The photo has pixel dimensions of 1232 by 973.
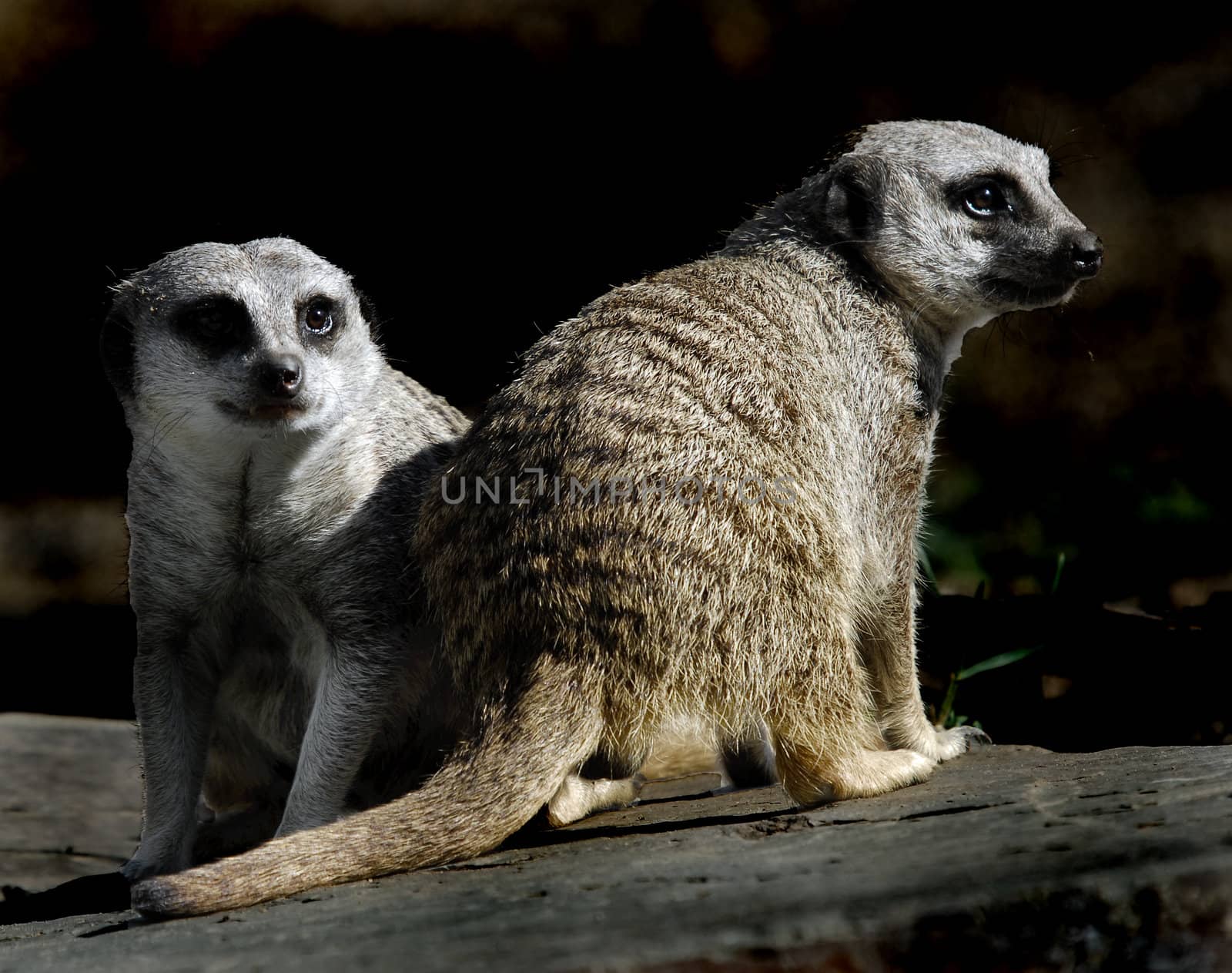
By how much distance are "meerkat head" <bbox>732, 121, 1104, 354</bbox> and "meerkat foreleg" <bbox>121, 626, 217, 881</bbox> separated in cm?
175

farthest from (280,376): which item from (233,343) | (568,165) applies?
(568,165)

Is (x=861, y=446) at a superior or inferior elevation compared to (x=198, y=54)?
inferior

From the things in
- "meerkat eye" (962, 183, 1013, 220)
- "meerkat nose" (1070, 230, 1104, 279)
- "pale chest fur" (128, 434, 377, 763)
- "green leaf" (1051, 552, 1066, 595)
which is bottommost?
"green leaf" (1051, 552, 1066, 595)

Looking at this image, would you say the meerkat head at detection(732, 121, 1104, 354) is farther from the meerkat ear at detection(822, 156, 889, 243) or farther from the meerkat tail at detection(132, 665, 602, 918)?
the meerkat tail at detection(132, 665, 602, 918)

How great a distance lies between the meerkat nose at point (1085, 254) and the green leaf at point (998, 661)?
122 cm

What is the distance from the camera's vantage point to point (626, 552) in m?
2.34

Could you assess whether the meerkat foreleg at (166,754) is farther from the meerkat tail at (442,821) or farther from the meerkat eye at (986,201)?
the meerkat eye at (986,201)

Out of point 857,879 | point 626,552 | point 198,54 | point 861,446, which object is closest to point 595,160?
point 198,54

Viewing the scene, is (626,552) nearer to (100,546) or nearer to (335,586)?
(335,586)

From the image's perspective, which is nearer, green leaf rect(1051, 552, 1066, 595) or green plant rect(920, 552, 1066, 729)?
green plant rect(920, 552, 1066, 729)

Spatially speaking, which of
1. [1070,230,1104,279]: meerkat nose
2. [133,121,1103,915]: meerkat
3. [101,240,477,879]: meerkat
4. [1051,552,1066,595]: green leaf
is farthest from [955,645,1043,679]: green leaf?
[101,240,477,879]: meerkat

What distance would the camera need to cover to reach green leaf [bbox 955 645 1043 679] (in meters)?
3.65

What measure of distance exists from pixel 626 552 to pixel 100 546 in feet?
12.2

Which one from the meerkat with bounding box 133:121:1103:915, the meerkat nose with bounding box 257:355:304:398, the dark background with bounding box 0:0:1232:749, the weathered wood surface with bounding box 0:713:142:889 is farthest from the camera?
the dark background with bounding box 0:0:1232:749
